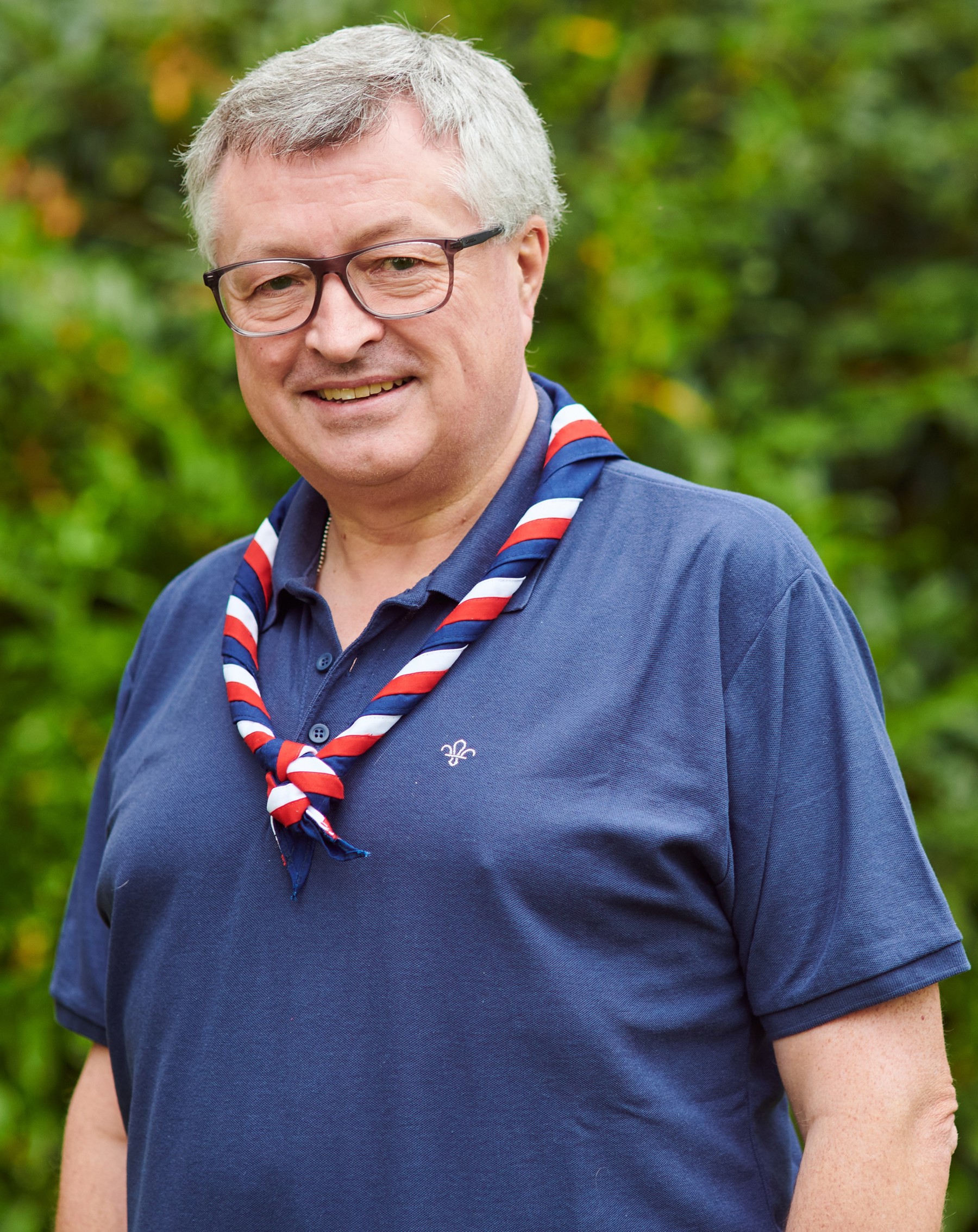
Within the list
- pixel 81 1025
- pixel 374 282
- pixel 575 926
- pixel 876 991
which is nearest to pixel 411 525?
pixel 374 282

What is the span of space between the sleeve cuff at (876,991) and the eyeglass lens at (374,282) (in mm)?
893

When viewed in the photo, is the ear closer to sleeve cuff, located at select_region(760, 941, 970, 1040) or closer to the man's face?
the man's face

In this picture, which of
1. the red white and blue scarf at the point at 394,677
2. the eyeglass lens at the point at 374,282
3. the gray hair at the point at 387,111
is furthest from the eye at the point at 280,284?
the red white and blue scarf at the point at 394,677

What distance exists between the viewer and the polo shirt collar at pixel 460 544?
5.08 ft

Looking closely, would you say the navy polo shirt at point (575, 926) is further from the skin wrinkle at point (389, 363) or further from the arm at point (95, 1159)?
the arm at point (95, 1159)

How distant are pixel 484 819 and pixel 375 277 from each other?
25.4 inches

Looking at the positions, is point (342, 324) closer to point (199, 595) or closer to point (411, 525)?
point (411, 525)

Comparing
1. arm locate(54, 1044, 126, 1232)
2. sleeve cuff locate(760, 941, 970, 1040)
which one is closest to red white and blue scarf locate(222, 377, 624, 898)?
sleeve cuff locate(760, 941, 970, 1040)

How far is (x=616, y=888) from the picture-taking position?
1.36 meters

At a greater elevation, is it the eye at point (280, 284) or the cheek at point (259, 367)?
the eye at point (280, 284)

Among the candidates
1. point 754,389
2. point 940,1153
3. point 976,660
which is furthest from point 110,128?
point 940,1153

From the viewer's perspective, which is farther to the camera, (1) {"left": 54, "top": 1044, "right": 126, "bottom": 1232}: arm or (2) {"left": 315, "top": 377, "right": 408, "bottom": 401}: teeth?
(1) {"left": 54, "top": 1044, "right": 126, "bottom": 1232}: arm

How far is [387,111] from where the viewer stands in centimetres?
147

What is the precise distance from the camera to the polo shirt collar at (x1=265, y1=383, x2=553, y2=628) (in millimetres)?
1550
